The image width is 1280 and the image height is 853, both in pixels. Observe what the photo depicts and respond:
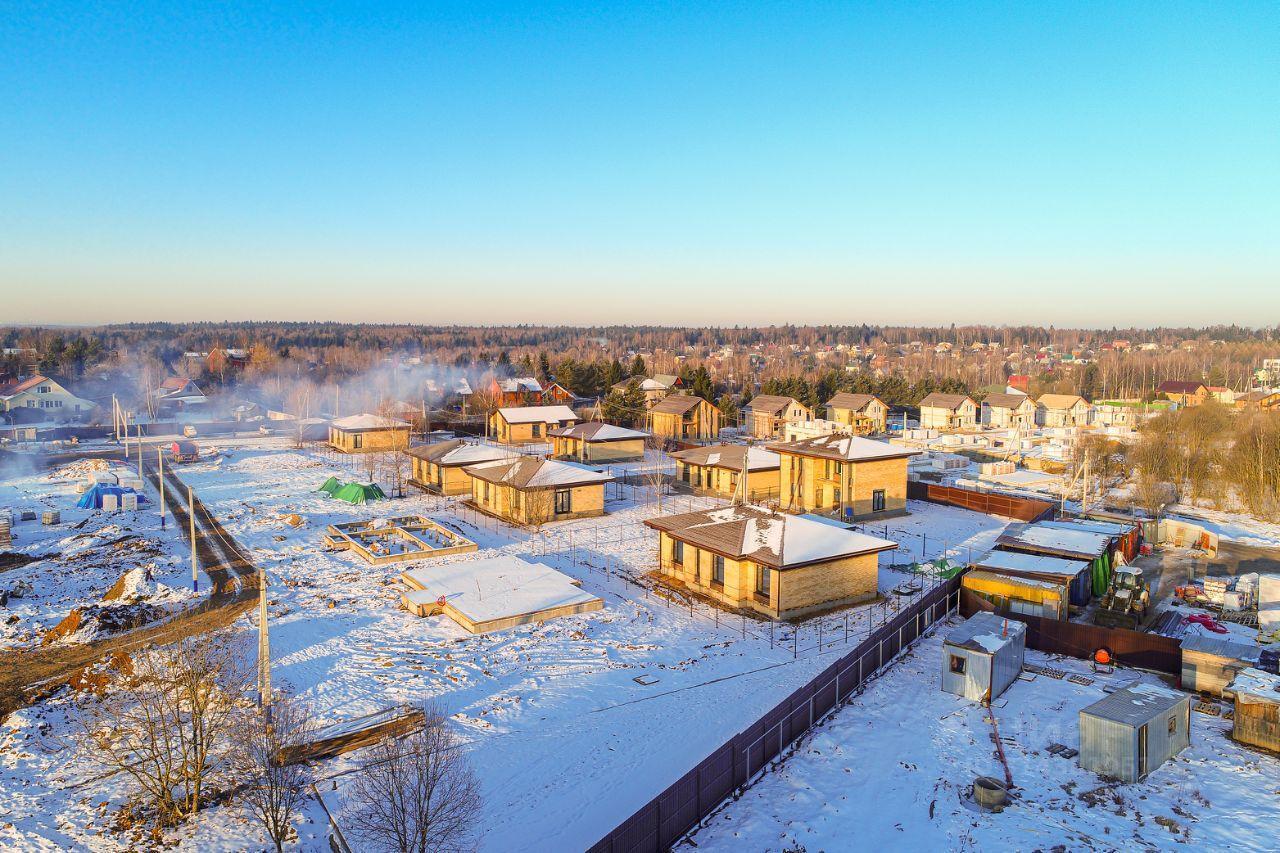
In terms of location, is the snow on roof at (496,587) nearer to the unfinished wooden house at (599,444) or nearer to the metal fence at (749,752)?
the metal fence at (749,752)

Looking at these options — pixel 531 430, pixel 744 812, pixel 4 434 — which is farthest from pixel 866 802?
pixel 4 434

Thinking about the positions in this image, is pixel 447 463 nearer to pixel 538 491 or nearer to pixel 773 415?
pixel 538 491

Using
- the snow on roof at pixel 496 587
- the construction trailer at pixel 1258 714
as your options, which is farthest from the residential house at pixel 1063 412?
the snow on roof at pixel 496 587

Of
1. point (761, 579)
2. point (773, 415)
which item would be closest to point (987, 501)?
point (761, 579)

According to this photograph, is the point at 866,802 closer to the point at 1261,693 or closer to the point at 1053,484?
the point at 1261,693

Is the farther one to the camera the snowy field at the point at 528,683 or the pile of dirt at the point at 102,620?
the pile of dirt at the point at 102,620

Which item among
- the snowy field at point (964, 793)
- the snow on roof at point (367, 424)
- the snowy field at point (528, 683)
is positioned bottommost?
the snowy field at point (528, 683)

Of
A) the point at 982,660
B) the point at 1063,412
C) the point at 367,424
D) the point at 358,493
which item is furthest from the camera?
the point at 1063,412
